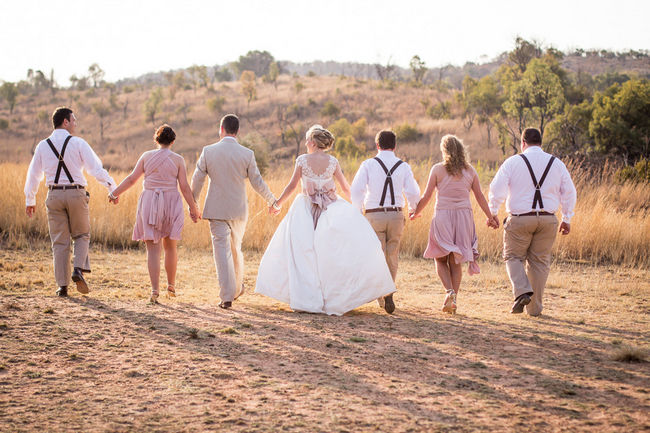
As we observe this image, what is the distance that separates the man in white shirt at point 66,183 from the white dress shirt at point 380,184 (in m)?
2.70

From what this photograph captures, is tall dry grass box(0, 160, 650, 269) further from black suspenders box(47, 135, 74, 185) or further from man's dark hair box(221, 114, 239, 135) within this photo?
black suspenders box(47, 135, 74, 185)

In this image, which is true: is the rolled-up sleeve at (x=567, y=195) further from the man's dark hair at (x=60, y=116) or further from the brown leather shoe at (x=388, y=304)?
the man's dark hair at (x=60, y=116)

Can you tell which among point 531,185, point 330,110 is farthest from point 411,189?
point 330,110

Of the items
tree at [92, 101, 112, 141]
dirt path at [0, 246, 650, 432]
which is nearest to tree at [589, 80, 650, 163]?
dirt path at [0, 246, 650, 432]

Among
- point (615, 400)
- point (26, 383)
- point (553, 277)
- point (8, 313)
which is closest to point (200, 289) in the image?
point (8, 313)

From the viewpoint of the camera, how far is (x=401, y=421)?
12.2 feet

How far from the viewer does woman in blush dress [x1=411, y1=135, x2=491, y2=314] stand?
6.65 metres

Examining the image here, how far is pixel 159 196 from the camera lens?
689cm

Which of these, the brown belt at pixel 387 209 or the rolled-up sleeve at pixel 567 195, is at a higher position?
the rolled-up sleeve at pixel 567 195

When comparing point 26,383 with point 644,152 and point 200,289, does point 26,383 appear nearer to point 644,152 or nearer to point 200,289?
point 200,289

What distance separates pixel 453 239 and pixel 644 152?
14.6 meters

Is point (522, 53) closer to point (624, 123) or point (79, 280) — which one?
point (624, 123)

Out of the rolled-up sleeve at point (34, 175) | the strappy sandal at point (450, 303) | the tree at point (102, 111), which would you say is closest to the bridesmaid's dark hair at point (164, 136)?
the rolled-up sleeve at point (34, 175)

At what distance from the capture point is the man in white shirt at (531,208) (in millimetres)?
6551
